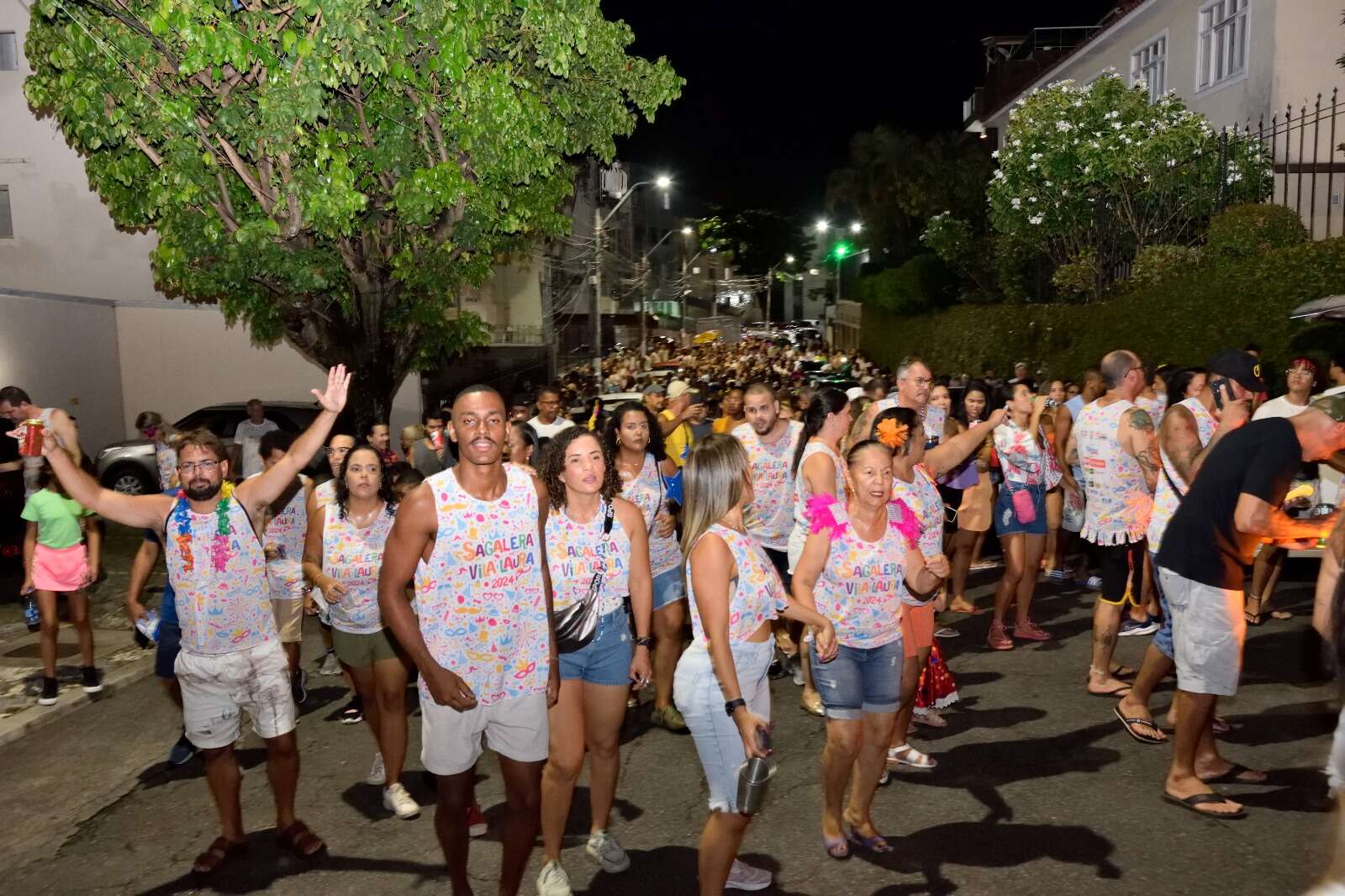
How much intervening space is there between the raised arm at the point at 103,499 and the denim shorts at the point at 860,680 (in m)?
2.91

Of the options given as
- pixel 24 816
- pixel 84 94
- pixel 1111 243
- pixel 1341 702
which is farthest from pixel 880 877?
pixel 1111 243

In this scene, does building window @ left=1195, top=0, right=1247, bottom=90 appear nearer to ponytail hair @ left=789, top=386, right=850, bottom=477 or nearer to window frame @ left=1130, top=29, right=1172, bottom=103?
window frame @ left=1130, top=29, right=1172, bottom=103

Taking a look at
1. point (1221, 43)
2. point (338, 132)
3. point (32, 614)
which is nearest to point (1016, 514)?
point (338, 132)

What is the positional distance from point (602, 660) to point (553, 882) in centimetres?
90

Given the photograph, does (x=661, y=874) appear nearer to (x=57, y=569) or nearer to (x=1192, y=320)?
(x=57, y=569)

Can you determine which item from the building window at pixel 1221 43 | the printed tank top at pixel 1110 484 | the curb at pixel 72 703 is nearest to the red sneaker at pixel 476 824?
the curb at pixel 72 703

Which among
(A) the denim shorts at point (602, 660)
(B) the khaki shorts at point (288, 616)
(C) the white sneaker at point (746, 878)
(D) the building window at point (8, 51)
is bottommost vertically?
(C) the white sneaker at point (746, 878)

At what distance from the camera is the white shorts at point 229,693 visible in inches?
182

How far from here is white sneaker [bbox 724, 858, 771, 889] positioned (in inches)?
174

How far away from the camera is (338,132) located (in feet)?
35.9

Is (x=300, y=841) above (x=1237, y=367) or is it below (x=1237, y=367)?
below

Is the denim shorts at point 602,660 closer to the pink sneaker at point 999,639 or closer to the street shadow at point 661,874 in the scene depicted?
the street shadow at point 661,874

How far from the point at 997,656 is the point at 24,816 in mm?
6146

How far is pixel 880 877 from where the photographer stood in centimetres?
450
